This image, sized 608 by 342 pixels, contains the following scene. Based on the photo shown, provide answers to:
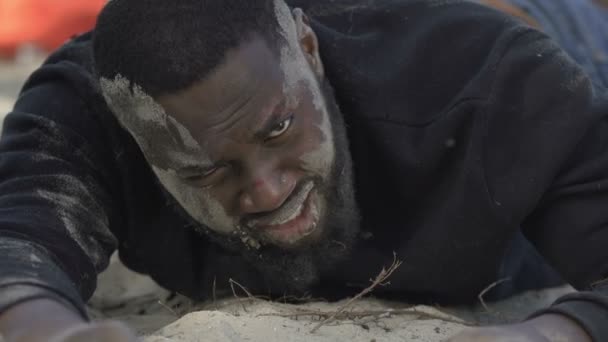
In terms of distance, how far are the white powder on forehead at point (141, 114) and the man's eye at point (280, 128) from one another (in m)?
0.16

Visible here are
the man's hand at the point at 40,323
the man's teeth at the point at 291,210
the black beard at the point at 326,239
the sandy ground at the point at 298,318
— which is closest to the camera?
the man's hand at the point at 40,323

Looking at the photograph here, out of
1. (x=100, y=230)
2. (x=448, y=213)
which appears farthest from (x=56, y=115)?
(x=448, y=213)

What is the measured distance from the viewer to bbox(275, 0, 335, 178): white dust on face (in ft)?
7.55

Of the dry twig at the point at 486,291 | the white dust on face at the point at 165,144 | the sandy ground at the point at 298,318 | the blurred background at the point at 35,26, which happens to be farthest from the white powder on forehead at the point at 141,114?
the blurred background at the point at 35,26

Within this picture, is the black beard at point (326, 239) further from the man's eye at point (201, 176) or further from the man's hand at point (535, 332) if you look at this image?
the man's hand at point (535, 332)

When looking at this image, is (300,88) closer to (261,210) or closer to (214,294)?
(261,210)

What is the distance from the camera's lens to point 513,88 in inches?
92.2

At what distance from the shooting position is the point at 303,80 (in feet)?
7.65

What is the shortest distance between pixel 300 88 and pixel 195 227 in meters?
0.45

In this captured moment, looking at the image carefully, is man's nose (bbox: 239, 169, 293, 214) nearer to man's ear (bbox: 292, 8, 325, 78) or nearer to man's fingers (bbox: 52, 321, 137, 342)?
man's ear (bbox: 292, 8, 325, 78)

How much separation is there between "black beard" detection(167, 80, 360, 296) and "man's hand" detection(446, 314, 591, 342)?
555 mm

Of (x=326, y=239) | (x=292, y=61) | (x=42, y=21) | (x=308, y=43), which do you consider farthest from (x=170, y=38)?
(x=42, y=21)

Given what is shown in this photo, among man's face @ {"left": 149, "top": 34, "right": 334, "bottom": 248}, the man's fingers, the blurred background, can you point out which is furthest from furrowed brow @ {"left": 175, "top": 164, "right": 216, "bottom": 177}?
the blurred background

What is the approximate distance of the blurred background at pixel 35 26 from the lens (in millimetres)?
6746
